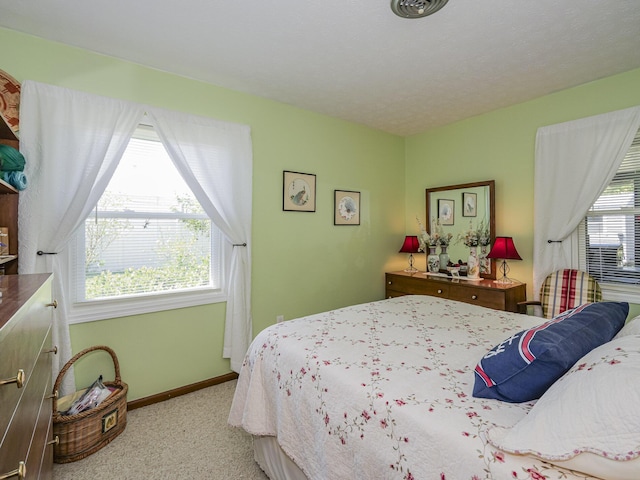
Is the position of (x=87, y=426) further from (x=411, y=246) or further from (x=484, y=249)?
(x=484, y=249)

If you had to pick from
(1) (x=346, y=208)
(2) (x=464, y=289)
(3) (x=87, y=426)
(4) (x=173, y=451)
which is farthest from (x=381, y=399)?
(1) (x=346, y=208)

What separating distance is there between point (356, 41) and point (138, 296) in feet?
8.20

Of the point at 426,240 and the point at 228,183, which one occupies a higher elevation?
the point at 228,183

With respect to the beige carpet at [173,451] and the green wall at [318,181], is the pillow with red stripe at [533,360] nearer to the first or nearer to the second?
the beige carpet at [173,451]

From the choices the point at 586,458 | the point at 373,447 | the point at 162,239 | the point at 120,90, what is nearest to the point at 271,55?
the point at 120,90

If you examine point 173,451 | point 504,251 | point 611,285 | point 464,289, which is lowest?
point 173,451

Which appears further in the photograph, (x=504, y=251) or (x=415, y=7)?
(x=504, y=251)

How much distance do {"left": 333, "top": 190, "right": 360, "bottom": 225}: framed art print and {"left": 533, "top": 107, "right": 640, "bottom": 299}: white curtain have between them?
1.82m

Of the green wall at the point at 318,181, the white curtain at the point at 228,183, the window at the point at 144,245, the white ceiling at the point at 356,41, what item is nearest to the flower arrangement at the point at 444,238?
the green wall at the point at 318,181

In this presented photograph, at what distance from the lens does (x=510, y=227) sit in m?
3.36

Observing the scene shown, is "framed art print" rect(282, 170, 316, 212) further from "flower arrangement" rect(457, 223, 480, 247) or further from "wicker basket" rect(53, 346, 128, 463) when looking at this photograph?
"wicker basket" rect(53, 346, 128, 463)

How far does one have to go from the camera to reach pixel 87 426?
1.96m

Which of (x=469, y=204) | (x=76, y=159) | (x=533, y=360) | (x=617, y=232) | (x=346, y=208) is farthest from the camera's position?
(x=346, y=208)

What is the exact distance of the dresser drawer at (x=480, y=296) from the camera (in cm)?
296
